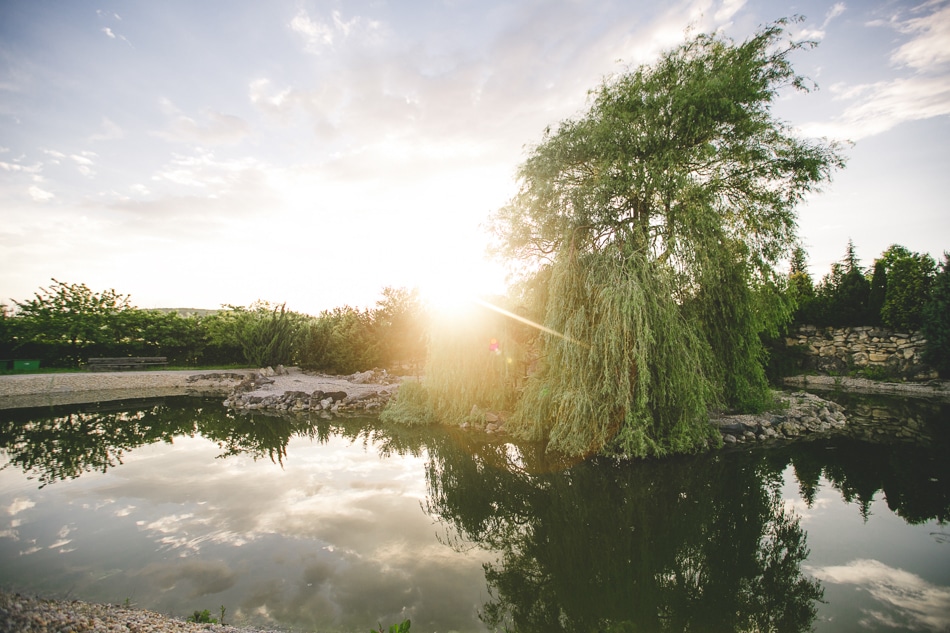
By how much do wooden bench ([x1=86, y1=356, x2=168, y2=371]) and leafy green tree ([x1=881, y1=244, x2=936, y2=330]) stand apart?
3587 cm

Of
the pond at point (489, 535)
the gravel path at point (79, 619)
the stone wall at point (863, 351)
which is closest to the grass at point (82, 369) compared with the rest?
the pond at point (489, 535)

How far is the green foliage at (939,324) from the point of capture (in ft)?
52.7

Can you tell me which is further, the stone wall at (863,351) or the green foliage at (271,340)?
the green foliage at (271,340)

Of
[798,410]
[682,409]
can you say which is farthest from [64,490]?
[798,410]

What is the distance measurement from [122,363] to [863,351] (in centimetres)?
3637

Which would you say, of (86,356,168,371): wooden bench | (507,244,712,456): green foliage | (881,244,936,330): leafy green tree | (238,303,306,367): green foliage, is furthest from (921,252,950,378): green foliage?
(86,356,168,371): wooden bench

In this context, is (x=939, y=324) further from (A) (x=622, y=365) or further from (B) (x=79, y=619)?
(B) (x=79, y=619)

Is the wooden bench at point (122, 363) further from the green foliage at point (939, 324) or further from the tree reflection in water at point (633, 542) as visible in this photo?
the green foliage at point (939, 324)

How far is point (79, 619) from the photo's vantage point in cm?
299

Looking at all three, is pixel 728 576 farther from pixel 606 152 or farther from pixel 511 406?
pixel 606 152

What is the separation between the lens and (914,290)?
61.1 feet


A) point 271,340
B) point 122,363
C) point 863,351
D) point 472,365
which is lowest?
point 122,363

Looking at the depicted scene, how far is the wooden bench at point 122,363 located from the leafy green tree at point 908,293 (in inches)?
1412

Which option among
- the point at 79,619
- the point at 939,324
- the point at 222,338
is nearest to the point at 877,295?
the point at 939,324
